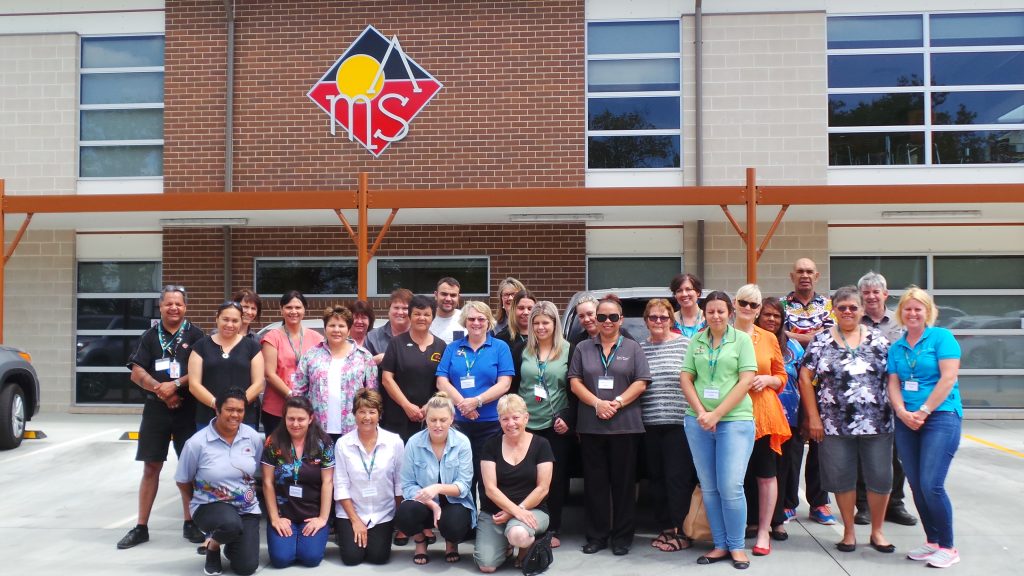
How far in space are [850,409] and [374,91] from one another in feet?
30.6

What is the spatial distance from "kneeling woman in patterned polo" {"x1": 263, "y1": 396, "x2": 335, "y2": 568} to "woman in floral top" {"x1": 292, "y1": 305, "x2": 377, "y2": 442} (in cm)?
31

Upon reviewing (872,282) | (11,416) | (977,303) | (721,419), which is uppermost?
(872,282)

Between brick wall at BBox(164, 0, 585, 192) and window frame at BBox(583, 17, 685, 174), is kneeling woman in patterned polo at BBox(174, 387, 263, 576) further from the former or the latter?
window frame at BBox(583, 17, 685, 174)

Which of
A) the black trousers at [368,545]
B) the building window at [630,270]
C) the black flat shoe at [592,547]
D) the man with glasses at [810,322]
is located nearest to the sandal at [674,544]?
the black flat shoe at [592,547]

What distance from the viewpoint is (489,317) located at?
5.82 meters

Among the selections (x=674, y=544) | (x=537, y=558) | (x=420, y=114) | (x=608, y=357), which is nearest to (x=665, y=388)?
(x=608, y=357)

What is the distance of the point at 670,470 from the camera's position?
5520 millimetres

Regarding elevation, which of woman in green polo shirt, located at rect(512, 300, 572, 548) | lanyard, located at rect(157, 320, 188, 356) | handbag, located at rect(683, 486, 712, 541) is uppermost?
lanyard, located at rect(157, 320, 188, 356)

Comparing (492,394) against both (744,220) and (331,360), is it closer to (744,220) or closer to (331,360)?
(331,360)

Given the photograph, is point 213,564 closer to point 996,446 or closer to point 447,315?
point 447,315

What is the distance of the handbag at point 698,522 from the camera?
18.1 feet

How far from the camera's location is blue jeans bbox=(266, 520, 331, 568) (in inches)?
205

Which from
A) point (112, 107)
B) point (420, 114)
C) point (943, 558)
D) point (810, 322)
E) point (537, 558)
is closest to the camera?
point (537, 558)

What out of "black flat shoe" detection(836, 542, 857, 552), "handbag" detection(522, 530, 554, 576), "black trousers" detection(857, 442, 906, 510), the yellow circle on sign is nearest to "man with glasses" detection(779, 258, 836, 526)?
"black trousers" detection(857, 442, 906, 510)
